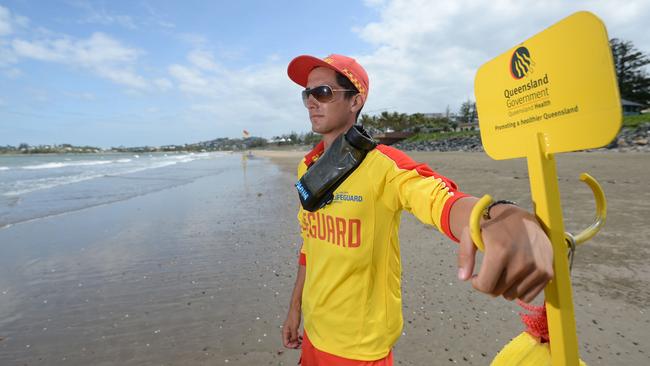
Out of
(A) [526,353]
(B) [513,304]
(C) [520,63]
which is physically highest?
(C) [520,63]

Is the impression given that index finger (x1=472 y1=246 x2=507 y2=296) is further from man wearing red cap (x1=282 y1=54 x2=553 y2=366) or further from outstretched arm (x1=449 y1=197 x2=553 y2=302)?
man wearing red cap (x1=282 y1=54 x2=553 y2=366)

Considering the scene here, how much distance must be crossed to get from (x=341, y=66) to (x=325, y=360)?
167 centimetres

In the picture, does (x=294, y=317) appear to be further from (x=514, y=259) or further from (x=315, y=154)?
(x=514, y=259)

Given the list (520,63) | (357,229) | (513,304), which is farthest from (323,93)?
(513,304)

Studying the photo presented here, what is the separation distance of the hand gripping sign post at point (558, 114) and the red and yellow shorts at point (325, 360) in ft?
3.24

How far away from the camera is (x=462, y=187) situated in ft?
37.7

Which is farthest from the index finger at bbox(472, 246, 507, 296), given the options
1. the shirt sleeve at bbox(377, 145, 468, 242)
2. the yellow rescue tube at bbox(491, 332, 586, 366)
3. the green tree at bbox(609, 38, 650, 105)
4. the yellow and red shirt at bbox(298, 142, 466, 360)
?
the green tree at bbox(609, 38, 650, 105)

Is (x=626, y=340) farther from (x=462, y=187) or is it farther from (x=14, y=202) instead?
(x=14, y=202)

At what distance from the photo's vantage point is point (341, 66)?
6.21 feet

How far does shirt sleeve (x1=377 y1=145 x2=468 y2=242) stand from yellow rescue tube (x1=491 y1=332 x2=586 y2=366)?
0.37 meters

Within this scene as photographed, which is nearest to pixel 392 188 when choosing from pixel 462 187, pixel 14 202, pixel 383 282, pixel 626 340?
pixel 383 282

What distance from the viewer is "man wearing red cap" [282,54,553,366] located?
4.25ft

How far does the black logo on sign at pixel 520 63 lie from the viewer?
827 millimetres

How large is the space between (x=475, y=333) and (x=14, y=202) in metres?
17.6
